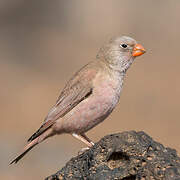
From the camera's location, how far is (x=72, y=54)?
2717 centimetres

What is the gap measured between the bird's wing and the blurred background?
515 centimetres

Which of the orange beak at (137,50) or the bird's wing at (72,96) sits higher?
the orange beak at (137,50)

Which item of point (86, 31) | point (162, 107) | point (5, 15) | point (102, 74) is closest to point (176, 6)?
point (86, 31)

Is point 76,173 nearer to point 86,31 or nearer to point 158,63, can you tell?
point 158,63

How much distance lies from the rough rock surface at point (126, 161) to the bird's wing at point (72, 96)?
5.90ft

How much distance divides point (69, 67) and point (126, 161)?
63.6 feet

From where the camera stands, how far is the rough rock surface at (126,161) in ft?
16.9

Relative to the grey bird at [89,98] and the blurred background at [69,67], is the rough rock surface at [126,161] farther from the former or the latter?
the blurred background at [69,67]

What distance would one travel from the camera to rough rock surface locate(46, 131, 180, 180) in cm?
514

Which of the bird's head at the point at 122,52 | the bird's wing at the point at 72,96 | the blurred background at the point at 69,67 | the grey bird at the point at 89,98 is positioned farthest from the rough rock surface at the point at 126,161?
the blurred background at the point at 69,67

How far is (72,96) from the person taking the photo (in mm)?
7457

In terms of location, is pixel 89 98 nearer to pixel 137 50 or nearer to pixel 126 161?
pixel 137 50

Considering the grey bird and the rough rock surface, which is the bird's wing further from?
the rough rock surface

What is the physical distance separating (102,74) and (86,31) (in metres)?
23.8
